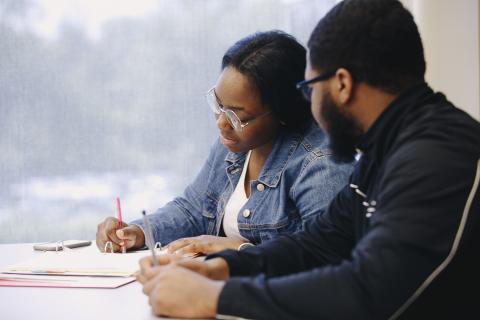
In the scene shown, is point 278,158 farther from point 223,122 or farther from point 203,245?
point 203,245

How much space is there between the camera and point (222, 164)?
2.01 meters

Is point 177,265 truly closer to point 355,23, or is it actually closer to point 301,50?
point 355,23

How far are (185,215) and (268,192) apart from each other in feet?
1.34

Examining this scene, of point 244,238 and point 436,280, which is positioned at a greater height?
point 436,280

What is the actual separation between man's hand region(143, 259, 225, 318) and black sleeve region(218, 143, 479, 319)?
0.09 feet

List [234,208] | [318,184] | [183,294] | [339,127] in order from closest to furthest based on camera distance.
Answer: [183,294] < [339,127] < [318,184] < [234,208]

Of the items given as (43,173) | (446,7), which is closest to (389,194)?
(446,7)

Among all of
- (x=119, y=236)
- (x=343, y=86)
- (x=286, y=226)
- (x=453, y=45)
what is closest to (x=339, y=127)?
(x=343, y=86)

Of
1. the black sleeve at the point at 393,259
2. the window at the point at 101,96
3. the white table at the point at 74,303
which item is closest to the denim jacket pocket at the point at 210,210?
the window at the point at 101,96

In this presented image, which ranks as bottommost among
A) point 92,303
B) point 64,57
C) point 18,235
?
point 18,235

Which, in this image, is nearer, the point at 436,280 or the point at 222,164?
the point at 436,280

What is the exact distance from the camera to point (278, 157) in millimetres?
1782

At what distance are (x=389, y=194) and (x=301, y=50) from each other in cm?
100

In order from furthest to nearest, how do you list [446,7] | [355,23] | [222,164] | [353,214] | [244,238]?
[446,7] < [222,164] < [244,238] < [353,214] < [355,23]
